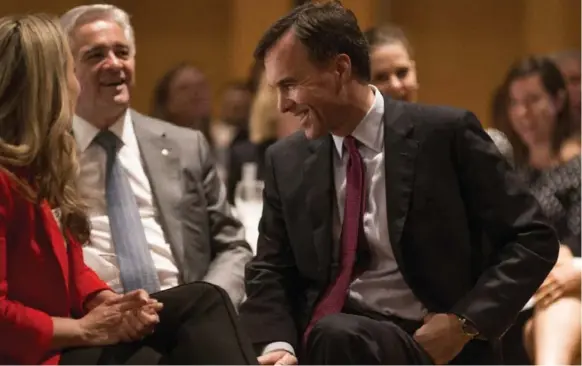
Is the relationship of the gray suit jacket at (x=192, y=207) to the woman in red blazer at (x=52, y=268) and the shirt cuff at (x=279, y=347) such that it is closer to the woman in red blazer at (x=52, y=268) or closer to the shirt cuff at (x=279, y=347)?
the shirt cuff at (x=279, y=347)

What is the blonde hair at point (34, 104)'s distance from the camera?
6.62 ft

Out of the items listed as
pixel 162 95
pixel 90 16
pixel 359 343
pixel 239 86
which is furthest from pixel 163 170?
pixel 239 86

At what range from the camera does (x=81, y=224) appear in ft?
7.07

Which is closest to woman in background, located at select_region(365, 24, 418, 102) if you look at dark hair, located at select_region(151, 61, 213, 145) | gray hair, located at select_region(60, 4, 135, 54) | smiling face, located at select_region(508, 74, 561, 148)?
smiling face, located at select_region(508, 74, 561, 148)

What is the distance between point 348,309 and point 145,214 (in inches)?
25.1

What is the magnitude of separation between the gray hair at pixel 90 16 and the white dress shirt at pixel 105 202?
0.73ft

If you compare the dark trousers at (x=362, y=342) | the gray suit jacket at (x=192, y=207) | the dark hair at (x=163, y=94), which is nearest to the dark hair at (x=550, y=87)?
the gray suit jacket at (x=192, y=207)

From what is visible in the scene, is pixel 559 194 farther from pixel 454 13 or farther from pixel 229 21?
pixel 229 21

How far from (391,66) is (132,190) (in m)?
0.87

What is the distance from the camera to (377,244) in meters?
2.28

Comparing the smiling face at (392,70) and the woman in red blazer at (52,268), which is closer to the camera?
the woman in red blazer at (52,268)

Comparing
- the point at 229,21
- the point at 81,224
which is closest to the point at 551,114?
the point at 81,224

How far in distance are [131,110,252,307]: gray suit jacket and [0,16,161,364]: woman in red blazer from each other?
0.54 m

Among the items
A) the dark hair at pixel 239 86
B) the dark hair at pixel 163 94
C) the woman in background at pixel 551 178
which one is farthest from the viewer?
the dark hair at pixel 239 86
